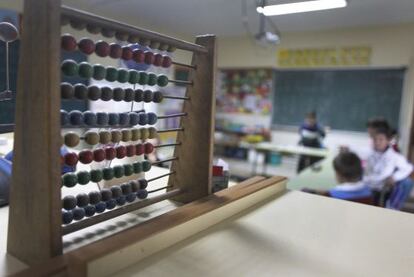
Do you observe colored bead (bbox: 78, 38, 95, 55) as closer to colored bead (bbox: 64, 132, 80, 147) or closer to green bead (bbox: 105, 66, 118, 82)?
green bead (bbox: 105, 66, 118, 82)

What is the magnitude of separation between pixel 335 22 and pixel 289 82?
54.4 inches

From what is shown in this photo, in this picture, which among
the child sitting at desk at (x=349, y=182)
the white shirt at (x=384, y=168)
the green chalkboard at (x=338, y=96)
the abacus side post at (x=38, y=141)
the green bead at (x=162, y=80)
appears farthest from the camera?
the green chalkboard at (x=338, y=96)

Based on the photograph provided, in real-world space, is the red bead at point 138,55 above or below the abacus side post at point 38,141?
above

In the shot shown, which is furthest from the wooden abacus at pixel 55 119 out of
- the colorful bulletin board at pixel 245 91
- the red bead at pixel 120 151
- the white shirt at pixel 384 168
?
the colorful bulletin board at pixel 245 91

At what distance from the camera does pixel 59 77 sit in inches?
20.6

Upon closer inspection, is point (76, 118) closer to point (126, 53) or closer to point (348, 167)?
point (126, 53)

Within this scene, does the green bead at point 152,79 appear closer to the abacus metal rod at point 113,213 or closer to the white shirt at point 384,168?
the abacus metal rod at point 113,213

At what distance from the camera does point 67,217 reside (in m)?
0.62

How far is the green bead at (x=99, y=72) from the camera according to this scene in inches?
25.3

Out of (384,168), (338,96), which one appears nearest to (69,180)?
(384,168)

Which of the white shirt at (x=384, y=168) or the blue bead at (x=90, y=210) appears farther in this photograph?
the white shirt at (x=384, y=168)

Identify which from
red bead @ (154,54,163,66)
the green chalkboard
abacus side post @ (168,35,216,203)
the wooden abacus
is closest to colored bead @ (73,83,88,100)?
the wooden abacus

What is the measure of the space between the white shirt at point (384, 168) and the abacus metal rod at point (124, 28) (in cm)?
232

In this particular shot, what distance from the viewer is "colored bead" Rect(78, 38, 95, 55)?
23.9 inches
